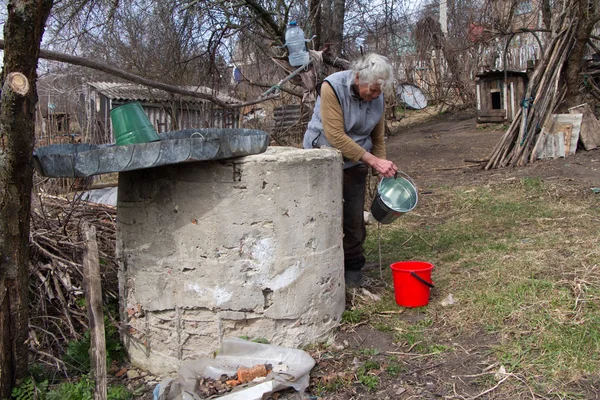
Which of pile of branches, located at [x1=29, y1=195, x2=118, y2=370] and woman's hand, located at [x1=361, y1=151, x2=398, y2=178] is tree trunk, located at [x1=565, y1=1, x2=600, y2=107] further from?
pile of branches, located at [x1=29, y1=195, x2=118, y2=370]

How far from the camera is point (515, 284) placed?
3428mm

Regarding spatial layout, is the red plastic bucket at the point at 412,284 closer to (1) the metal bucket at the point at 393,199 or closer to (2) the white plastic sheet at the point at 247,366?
(1) the metal bucket at the point at 393,199

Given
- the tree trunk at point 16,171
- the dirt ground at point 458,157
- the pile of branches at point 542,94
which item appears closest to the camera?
the tree trunk at point 16,171

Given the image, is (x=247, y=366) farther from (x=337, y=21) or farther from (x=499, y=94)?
(x=499, y=94)

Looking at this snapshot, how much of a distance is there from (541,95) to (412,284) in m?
5.95

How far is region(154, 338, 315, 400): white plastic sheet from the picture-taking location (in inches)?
97.7

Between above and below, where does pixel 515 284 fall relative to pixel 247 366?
above

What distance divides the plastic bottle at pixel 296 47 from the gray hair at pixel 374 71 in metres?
2.36

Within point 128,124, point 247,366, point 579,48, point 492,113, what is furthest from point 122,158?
point 492,113

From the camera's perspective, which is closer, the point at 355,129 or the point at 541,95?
the point at 355,129

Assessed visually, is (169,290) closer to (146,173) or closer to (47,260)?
(146,173)

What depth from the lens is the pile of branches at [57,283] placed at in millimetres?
3184

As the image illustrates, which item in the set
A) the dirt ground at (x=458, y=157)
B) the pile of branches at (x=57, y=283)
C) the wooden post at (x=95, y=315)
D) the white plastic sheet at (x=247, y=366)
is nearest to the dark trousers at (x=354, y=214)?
the white plastic sheet at (x=247, y=366)

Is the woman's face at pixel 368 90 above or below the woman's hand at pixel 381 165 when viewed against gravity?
above
